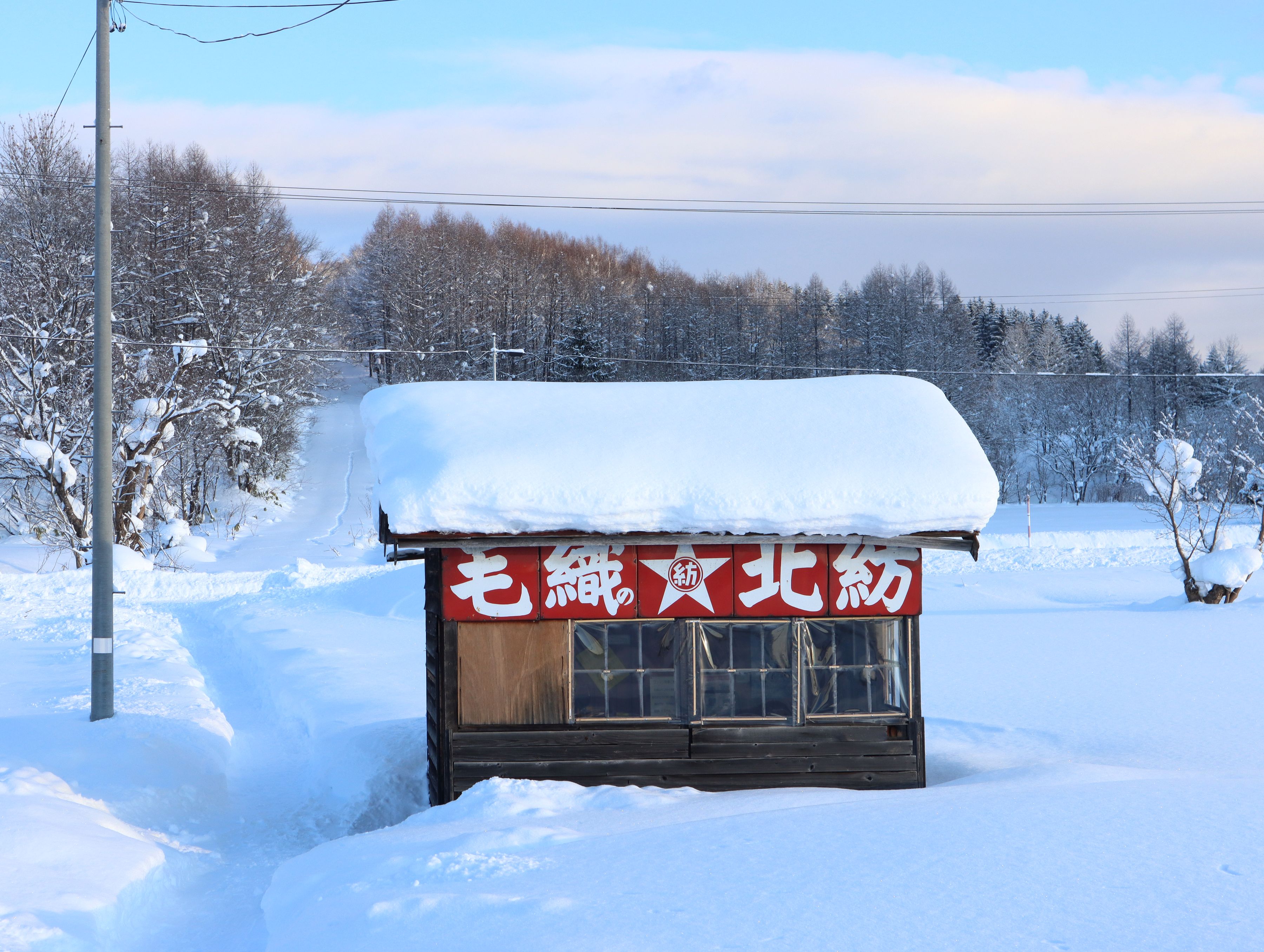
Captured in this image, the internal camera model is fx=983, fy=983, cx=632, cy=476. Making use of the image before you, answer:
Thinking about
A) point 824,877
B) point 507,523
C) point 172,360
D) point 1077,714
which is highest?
point 172,360

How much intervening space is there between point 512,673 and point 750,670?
2.04 m

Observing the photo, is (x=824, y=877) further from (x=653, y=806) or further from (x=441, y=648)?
(x=441, y=648)

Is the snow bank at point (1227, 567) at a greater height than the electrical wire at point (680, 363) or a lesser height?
lesser

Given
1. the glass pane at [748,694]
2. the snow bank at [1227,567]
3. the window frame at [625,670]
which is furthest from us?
the snow bank at [1227,567]

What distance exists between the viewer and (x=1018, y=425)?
62.7 meters

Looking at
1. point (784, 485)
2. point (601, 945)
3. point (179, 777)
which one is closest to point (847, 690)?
point (784, 485)

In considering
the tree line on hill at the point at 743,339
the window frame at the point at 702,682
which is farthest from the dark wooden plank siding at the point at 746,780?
the tree line on hill at the point at 743,339

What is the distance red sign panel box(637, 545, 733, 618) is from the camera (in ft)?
27.3

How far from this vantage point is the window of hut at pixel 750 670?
8469 millimetres

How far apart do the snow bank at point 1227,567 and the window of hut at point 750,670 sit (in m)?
14.7

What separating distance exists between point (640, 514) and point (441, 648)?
206 centimetres

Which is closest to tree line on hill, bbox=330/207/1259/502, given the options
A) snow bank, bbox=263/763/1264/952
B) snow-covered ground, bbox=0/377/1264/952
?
snow-covered ground, bbox=0/377/1264/952

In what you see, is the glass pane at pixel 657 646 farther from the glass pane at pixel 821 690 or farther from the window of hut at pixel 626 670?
the glass pane at pixel 821 690

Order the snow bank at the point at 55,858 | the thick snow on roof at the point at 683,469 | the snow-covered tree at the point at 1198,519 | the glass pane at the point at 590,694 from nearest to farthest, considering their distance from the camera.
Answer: the snow bank at the point at 55,858 < the thick snow on roof at the point at 683,469 < the glass pane at the point at 590,694 < the snow-covered tree at the point at 1198,519
